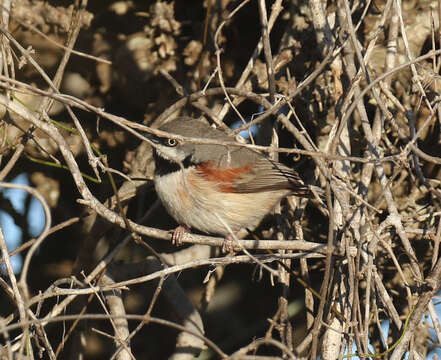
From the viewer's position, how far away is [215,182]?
488cm

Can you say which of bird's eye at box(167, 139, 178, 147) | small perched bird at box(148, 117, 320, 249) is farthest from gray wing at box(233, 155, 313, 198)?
bird's eye at box(167, 139, 178, 147)

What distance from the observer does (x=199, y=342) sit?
518 cm

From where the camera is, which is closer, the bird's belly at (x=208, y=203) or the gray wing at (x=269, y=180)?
the bird's belly at (x=208, y=203)

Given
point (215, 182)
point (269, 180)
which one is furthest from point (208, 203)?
point (269, 180)

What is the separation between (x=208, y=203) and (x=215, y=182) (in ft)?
0.62

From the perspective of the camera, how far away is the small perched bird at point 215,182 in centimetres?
470

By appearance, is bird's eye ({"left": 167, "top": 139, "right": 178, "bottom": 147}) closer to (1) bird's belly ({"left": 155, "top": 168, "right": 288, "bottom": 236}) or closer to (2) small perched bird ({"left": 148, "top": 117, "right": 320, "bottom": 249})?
(2) small perched bird ({"left": 148, "top": 117, "right": 320, "bottom": 249})

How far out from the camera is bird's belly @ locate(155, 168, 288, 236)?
4.70 metres

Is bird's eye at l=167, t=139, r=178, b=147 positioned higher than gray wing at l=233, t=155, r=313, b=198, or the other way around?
bird's eye at l=167, t=139, r=178, b=147

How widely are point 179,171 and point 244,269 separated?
1855 millimetres

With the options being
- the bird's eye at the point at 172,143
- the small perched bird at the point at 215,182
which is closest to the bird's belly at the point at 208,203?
the small perched bird at the point at 215,182

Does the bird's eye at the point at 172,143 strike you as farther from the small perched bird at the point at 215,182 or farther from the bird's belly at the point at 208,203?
the bird's belly at the point at 208,203

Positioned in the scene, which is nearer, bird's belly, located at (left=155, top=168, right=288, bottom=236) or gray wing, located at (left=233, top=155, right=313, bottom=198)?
bird's belly, located at (left=155, top=168, right=288, bottom=236)

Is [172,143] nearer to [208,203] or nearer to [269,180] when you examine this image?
[208,203]
